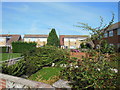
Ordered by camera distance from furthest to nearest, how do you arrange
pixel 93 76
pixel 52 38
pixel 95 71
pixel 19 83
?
pixel 52 38
pixel 19 83
pixel 95 71
pixel 93 76

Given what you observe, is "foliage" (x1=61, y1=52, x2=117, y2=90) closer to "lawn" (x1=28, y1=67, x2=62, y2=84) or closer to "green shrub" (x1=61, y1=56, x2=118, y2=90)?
"green shrub" (x1=61, y1=56, x2=118, y2=90)

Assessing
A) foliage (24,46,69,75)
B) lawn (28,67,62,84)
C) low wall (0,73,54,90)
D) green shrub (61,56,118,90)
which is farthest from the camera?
foliage (24,46,69,75)

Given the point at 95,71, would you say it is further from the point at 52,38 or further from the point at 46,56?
the point at 52,38

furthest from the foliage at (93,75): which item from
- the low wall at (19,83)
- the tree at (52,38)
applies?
the tree at (52,38)

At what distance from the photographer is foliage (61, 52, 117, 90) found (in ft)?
7.90

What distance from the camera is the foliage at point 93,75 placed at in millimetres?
2409

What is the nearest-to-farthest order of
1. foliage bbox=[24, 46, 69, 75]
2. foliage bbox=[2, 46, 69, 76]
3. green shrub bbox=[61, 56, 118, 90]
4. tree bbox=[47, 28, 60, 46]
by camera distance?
green shrub bbox=[61, 56, 118, 90] < foliage bbox=[2, 46, 69, 76] < foliage bbox=[24, 46, 69, 75] < tree bbox=[47, 28, 60, 46]

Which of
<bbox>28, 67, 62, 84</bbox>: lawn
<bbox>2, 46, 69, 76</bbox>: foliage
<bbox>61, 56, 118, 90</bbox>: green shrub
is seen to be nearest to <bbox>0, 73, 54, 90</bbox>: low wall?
<bbox>61, 56, 118, 90</bbox>: green shrub

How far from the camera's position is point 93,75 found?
2.48 m

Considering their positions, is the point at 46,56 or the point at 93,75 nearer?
the point at 93,75

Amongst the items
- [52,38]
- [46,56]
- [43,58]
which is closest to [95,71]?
[43,58]

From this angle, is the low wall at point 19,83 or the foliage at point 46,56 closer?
the low wall at point 19,83

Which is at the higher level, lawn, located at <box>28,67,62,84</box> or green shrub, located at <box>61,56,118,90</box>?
green shrub, located at <box>61,56,118,90</box>

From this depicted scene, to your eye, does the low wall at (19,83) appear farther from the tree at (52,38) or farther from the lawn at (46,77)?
the tree at (52,38)
